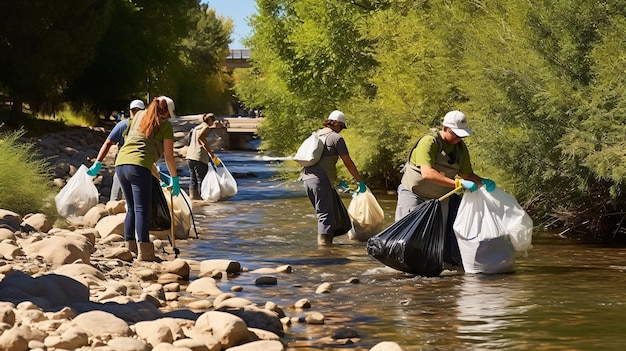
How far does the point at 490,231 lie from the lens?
439 inches

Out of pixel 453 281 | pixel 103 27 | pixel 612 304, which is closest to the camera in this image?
pixel 612 304

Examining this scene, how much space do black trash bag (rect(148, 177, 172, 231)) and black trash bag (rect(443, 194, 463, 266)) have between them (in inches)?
129

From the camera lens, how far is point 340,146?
1341 centimetres

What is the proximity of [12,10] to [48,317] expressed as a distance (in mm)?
26999

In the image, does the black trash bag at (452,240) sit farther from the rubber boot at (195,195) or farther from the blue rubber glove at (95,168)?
the rubber boot at (195,195)

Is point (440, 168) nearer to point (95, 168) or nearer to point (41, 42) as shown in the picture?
point (95, 168)

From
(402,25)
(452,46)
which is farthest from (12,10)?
(452,46)

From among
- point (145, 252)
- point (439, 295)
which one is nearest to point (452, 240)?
point (439, 295)

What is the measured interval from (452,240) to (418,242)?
0.57m

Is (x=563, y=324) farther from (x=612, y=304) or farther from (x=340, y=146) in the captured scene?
(x=340, y=146)

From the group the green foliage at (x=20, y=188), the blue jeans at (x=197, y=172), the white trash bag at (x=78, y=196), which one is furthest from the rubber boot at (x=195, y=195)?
the white trash bag at (x=78, y=196)

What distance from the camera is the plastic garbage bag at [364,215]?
14.3m

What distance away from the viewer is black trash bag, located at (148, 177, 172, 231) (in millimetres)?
12430

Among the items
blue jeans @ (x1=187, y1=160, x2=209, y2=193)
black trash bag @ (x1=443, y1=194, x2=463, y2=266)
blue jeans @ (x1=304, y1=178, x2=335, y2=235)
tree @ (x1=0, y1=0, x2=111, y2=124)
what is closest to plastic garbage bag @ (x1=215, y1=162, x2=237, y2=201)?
blue jeans @ (x1=187, y1=160, x2=209, y2=193)
